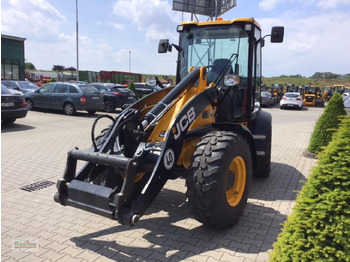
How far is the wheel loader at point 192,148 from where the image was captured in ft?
11.2

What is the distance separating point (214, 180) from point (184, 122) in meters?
0.82

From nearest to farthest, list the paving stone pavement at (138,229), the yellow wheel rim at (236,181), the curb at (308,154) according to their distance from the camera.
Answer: the paving stone pavement at (138,229) → the yellow wheel rim at (236,181) → the curb at (308,154)

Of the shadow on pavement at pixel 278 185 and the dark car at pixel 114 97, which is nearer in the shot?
the shadow on pavement at pixel 278 185

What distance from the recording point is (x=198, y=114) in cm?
415

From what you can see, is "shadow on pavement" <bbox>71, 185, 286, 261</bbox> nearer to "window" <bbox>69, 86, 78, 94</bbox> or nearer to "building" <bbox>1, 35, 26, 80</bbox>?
"window" <bbox>69, 86, 78, 94</bbox>

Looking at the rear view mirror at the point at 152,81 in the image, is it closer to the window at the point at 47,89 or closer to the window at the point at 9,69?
the window at the point at 47,89

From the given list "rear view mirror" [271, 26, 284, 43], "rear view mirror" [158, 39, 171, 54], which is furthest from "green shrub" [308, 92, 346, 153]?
"rear view mirror" [158, 39, 171, 54]

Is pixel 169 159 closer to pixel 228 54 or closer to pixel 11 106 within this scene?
pixel 228 54

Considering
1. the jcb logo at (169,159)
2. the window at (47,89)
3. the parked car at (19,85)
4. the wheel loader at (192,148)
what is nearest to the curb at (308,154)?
the wheel loader at (192,148)

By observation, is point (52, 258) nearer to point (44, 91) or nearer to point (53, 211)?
point (53, 211)

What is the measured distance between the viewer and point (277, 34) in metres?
5.32

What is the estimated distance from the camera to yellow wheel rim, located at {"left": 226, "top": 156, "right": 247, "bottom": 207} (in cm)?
399

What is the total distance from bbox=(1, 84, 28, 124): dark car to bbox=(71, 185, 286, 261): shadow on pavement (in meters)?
8.46

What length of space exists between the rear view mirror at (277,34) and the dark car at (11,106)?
358 inches
